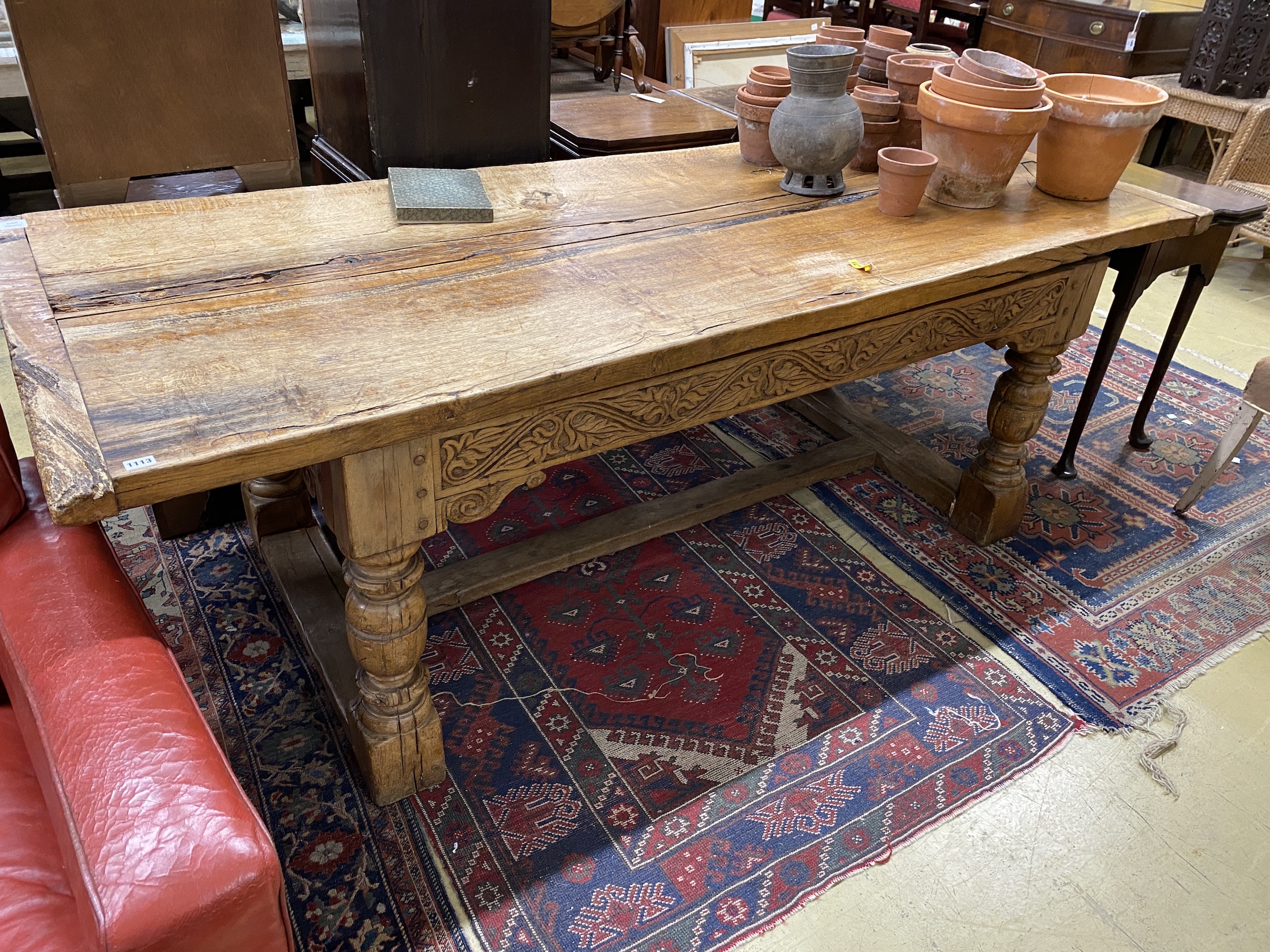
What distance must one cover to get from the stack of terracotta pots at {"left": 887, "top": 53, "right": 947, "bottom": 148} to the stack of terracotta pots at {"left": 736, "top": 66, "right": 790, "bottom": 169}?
0.77ft

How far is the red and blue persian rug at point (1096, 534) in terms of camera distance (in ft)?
6.64

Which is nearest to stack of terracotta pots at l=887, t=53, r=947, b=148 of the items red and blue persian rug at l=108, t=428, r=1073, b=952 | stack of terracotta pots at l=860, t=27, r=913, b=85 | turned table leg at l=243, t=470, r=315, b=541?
stack of terracotta pots at l=860, t=27, r=913, b=85

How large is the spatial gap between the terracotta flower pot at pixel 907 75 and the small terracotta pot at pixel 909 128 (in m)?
0.02

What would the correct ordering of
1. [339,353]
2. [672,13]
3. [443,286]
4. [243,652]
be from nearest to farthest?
[339,353], [443,286], [243,652], [672,13]

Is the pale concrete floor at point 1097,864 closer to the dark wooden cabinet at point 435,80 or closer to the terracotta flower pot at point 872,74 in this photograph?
the terracotta flower pot at point 872,74

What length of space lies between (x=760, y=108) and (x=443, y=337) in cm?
104

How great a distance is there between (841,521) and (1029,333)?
65cm

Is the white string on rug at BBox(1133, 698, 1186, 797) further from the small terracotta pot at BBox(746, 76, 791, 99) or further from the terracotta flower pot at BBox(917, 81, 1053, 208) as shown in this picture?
the small terracotta pot at BBox(746, 76, 791, 99)

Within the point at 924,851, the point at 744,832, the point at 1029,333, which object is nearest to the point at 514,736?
the point at 744,832

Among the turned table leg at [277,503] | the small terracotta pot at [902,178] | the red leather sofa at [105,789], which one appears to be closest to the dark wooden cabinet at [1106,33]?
the small terracotta pot at [902,178]

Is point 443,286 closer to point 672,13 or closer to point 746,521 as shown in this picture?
point 746,521

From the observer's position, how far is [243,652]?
1885 mm

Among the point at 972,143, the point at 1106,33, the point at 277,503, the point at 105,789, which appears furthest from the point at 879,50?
the point at 1106,33

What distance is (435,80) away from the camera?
2.16 meters
